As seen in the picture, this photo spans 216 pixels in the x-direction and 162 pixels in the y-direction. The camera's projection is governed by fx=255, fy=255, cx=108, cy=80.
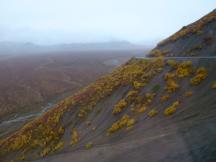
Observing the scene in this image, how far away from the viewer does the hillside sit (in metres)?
12.3

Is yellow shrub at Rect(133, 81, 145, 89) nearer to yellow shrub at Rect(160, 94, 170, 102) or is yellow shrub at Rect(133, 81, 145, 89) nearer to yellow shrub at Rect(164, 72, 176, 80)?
yellow shrub at Rect(164, 72, 176, 80)

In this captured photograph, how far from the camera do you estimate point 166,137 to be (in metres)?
13.1

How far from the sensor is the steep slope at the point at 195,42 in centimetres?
2113

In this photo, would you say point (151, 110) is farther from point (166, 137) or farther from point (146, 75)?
point (146, 75)

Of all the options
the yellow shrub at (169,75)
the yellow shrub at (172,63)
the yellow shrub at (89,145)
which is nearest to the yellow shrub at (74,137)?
the yellow shrub at (89,145)

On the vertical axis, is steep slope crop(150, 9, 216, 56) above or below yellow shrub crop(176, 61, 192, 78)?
above

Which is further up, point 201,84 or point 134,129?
point 201,84

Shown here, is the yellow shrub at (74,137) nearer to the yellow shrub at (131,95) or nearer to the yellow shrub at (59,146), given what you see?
the yellow shrub at (59,146)

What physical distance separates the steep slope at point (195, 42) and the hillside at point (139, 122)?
0.44 metres

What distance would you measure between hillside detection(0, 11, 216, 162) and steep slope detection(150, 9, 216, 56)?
443 millimetres

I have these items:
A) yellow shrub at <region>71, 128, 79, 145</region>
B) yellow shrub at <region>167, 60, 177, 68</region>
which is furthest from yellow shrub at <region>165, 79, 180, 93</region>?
yellow shrub at <region>71, 128, 79, 145</region>

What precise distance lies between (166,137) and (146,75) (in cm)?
790

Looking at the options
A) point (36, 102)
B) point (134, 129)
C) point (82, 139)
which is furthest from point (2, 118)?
point (134, 129)

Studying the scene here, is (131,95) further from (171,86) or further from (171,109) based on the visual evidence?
(171,109)
